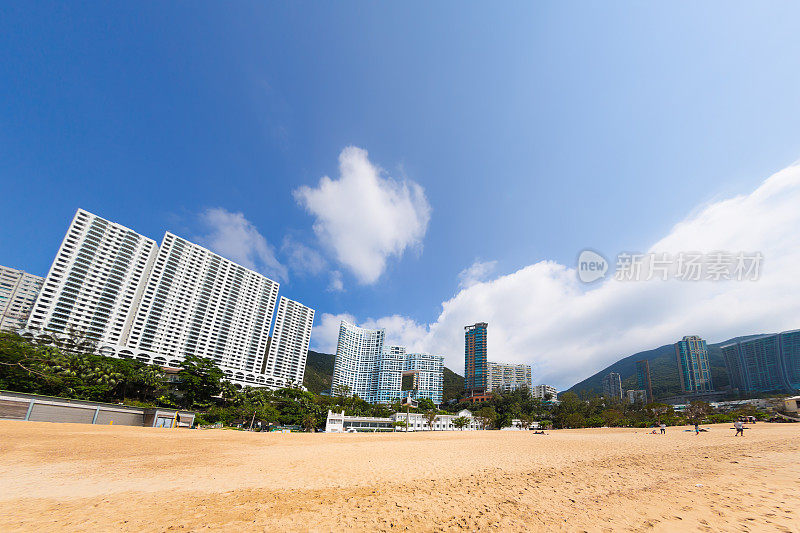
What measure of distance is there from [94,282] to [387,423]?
95937 millimetres

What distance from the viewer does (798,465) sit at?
14445 millimetres

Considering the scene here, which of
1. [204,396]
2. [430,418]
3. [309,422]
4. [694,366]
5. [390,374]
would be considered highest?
[694,366]

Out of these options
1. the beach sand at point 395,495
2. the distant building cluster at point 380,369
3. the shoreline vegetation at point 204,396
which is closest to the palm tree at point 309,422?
the shoreline vegetation at point 204,396

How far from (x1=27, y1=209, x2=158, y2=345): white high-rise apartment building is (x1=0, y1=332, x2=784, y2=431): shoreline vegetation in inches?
876

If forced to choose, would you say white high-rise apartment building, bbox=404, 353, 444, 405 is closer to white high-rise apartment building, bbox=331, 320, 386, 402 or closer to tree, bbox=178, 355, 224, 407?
white high-rise apartment building, bbox=331, 320, 386, 402

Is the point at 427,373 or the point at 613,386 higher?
the point at 613,386

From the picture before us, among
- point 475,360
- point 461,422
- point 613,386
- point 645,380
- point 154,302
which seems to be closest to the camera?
point 461,422

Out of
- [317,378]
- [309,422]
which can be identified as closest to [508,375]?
[317,378]

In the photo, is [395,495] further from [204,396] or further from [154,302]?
[154,302]

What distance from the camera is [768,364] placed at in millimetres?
136750

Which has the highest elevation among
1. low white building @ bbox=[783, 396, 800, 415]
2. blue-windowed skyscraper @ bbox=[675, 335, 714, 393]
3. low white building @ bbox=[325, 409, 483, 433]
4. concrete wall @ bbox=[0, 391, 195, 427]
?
blue-windowed skyscraper @ bbox=[675, 335, 714, 393]

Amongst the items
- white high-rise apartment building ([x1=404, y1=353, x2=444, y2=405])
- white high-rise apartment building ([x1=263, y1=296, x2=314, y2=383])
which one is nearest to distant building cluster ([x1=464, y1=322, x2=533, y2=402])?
white high-rise apartment building ([x1=404, y1=353, x2=444, y2=405])

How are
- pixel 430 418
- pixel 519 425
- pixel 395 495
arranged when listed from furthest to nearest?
pixel 519 425, pixel 430 418, pixel 395 495

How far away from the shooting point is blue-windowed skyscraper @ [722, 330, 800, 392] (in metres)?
131
